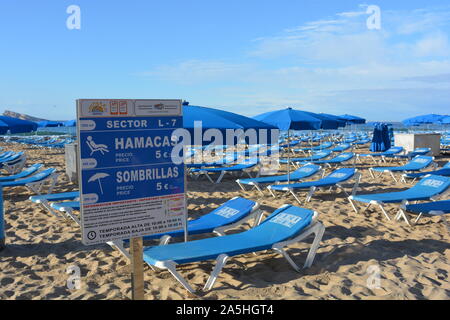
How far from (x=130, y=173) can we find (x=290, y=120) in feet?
13.1

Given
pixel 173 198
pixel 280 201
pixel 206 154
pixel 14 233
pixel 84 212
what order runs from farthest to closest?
pixel 206 154 → pixel 280 201 → pixel 14 233 → pixel 173 198 → pixel 84 212

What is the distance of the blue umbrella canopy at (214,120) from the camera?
357 centimetres

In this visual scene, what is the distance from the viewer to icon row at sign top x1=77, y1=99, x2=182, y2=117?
2209 mm

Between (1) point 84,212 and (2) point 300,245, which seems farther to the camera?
(2) point 300,245

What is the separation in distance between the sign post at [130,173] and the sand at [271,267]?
35.0 inches

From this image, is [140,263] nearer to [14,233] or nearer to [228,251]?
[228,251]

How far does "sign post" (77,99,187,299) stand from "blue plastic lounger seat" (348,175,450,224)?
3392mm

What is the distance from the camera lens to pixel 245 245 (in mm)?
3418

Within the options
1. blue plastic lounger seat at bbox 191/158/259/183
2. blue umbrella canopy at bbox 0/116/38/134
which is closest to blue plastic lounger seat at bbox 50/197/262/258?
blue plastic lounger seat at bbox 191/158/259/183

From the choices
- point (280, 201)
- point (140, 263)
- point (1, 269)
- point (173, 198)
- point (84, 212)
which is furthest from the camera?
point (280, 201)

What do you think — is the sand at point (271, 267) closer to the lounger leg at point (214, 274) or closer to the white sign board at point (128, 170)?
the lounger leg at point (214, 274)
